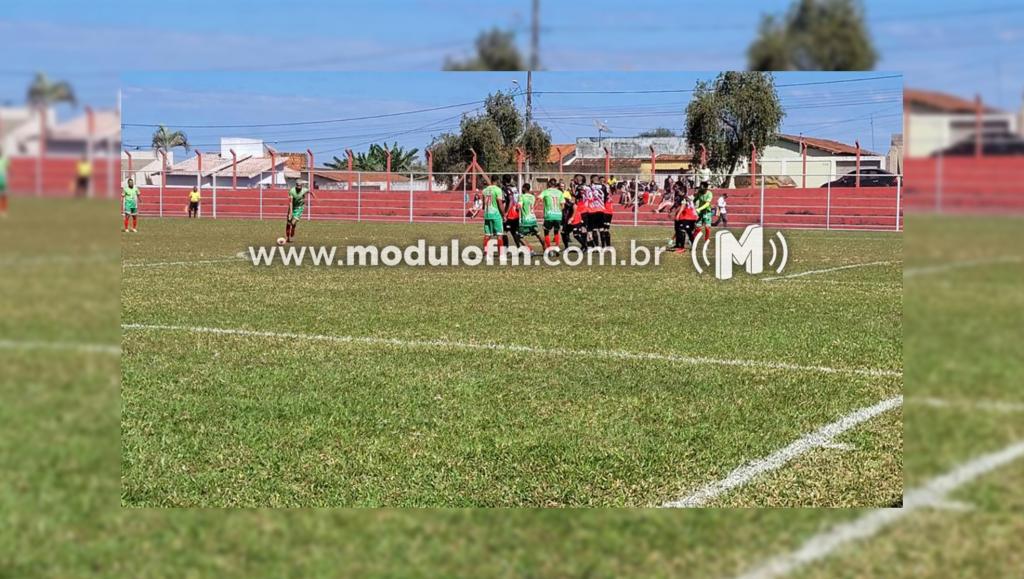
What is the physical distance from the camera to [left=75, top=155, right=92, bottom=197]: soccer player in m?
1.50

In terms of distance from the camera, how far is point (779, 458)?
5.66 feet

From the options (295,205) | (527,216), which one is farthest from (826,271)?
(295,205)

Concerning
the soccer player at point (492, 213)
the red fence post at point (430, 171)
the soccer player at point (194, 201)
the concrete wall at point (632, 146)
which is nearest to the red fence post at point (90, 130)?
the soccer player at point (194, 201)

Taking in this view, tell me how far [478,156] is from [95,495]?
352 centimetres

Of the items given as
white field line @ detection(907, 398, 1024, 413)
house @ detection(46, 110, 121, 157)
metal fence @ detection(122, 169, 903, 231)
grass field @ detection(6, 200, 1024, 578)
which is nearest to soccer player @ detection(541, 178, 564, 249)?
metal fence @ detection(122, 169, 903, 231)

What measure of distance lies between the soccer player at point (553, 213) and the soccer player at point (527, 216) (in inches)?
0.7

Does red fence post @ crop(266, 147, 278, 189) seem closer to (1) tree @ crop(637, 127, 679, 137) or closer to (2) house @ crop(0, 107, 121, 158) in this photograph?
(2) house @ crop(0, 107, 121, 158)

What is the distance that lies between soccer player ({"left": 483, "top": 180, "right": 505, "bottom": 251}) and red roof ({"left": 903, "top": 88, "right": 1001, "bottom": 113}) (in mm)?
595

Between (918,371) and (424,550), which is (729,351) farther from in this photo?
(424,550)

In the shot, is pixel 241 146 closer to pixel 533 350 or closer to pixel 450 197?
pixel 450 197

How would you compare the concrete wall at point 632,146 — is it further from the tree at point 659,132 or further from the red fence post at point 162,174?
the red fence post at point 162,174

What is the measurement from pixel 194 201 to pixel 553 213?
0.55 m

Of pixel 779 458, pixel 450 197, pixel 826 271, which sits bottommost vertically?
pixel 779 458

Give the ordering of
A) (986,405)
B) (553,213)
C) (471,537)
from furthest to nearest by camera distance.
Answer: (986,405), (471,537), (553,213)
